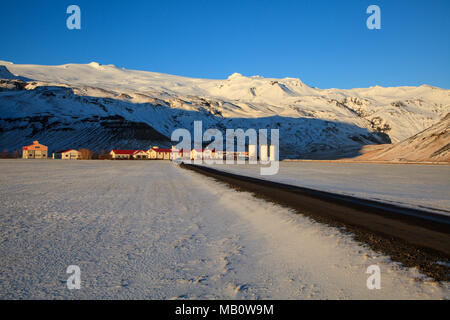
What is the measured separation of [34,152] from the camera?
12850 centimetres

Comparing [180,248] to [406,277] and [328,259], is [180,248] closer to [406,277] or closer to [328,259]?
[328,259]

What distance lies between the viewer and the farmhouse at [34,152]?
126062mm

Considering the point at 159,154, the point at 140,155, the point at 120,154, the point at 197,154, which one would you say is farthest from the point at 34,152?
the point at 197,154

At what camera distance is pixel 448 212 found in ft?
34.8

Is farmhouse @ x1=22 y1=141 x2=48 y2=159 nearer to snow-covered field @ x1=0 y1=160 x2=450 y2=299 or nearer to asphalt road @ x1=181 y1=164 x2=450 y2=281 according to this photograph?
snow-covered field @ x1=0 y1=160 x2=450 y2=299

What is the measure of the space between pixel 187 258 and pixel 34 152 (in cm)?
15000

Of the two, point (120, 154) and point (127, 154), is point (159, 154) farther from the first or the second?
point (120, 154)

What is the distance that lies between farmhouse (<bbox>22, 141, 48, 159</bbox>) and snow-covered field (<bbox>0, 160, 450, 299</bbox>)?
140998 mm

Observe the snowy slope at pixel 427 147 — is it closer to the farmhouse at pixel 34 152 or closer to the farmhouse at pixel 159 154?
the farmhouse at pixel 159 154

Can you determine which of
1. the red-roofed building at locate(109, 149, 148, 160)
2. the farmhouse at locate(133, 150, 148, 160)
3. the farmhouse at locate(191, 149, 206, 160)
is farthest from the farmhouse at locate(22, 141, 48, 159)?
the farmhouse at locate(191, 149, 206, 160)

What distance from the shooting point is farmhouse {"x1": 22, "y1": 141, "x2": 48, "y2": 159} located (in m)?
126

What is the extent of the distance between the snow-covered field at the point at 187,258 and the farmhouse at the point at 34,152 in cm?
14100
